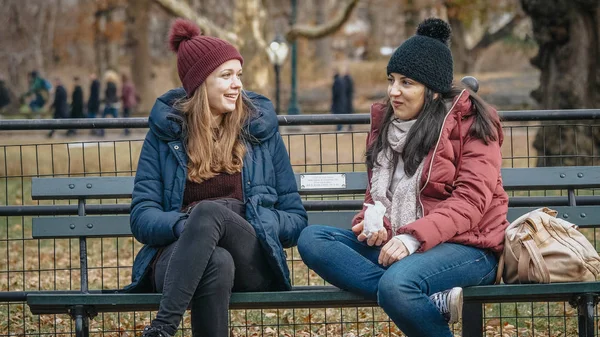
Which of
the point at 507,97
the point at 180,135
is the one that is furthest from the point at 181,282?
the point at 507,97

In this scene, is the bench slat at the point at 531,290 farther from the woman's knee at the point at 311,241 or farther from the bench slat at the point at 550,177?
the bench slat at the point at 550,177

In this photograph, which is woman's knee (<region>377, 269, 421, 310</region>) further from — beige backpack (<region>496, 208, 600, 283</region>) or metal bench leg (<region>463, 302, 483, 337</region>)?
metal bench leg (<region>463, 302, 483, 337</region>)

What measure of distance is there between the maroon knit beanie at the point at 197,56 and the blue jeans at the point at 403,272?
94 centimetres

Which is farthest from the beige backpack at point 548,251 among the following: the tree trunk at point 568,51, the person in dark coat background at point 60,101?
the person in dark coat background at point 60,101

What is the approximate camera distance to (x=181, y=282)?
176 inches

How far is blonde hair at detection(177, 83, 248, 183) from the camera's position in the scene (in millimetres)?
5000

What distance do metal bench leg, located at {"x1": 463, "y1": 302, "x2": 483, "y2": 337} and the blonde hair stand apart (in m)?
1.37

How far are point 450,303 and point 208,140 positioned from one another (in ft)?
4.71

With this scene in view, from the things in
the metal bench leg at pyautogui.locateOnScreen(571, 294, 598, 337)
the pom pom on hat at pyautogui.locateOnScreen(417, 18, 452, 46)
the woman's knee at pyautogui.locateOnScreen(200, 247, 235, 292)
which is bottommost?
the metal bench leg at pyautogui.locateOnScreen(571, 294, 598, 337)

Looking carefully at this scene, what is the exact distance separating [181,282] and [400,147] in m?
1.21

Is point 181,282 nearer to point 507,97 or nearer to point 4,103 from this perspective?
point 507,97

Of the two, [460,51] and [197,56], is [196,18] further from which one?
[460,51]

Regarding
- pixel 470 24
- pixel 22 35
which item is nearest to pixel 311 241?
pixel 470 24

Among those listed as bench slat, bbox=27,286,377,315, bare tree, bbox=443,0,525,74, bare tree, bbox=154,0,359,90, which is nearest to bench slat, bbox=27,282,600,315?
bench slat, bbox=27,286,377,315
